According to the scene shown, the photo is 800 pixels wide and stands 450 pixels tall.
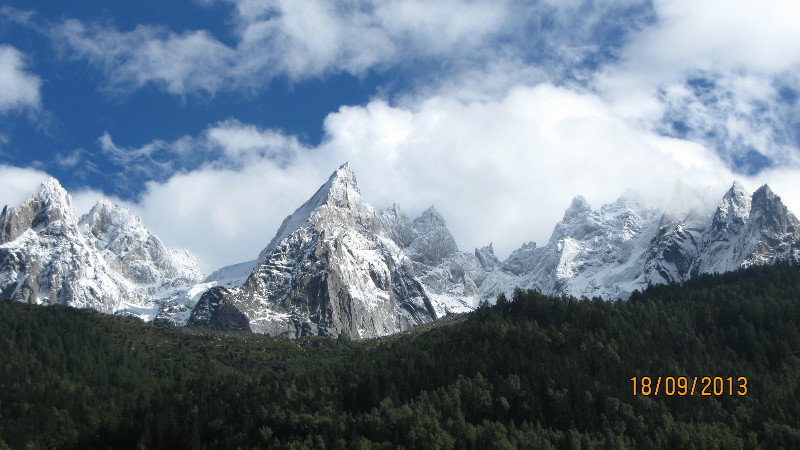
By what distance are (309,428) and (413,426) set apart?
22215 millimetres

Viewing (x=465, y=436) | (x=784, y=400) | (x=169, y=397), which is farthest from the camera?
(x=169, y=397)

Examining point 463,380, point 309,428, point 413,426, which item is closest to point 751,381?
point 463,380

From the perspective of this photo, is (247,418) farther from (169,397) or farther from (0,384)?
(0,384)

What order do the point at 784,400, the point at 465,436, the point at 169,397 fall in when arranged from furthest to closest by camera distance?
the point at 169,397 → the point at 784,400 → the point at 465,436

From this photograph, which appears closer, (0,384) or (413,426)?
(413,426)

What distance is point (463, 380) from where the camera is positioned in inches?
7800

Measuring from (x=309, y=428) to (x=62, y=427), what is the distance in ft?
171

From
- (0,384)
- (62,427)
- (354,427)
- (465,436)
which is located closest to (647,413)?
(465,436)

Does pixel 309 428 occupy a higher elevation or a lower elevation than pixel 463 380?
lower

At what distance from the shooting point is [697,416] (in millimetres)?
181375

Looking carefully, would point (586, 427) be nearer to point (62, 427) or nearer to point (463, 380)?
point (463, 380)
